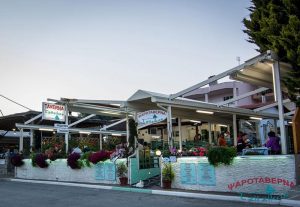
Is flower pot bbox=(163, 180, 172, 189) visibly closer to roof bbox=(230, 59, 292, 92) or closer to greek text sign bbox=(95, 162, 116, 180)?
greek text sign bbox=(95, 162, 116, 180)

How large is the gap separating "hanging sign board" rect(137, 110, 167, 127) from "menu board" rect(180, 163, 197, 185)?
225 cm

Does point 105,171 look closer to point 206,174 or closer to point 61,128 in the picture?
point 61,128

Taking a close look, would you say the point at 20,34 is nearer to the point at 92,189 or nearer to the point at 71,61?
the point at 71,61

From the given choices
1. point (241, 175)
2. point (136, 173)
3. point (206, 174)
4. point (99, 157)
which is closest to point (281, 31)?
point (241, 175)

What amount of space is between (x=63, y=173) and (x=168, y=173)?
287 inches

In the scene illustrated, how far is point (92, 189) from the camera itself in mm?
15648

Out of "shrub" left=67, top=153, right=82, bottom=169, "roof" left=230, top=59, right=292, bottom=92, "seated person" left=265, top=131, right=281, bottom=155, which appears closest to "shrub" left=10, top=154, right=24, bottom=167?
"shrub" left=67, top=153, right=82, bottom=169

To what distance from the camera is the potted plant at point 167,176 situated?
14.2 m

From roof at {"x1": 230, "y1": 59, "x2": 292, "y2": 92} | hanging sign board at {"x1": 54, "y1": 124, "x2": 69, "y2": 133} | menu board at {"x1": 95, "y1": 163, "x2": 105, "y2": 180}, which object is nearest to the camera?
roof at {"x1": 230, "y1": 59, "x2": 292, "y2": 92}

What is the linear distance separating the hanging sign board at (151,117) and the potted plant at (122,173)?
2.02 meters

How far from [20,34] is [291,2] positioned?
1414cm

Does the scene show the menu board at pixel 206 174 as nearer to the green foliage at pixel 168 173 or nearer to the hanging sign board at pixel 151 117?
the green foliage at pixel 168 173

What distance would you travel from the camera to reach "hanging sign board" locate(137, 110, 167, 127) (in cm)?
1532

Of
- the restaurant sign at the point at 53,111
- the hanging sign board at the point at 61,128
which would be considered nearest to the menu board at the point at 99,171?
the hanging sign board at the point at 61,128
